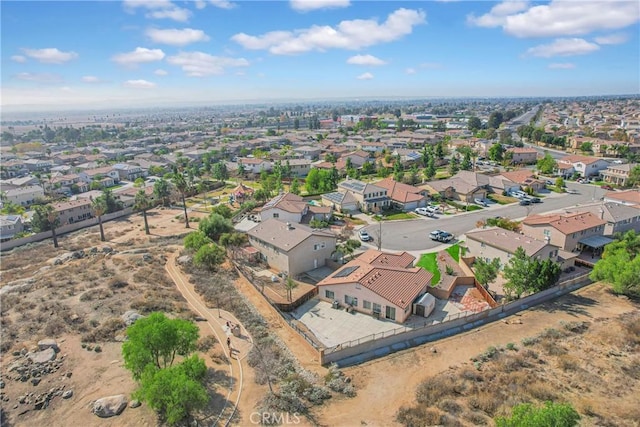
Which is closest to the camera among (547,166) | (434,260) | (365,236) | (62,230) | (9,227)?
(434,260)

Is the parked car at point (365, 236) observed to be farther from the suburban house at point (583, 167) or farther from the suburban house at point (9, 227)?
the suburban house at point (583, 167)

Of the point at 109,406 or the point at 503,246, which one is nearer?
the point at 109,406

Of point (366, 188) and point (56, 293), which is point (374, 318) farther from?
point (366, 188)

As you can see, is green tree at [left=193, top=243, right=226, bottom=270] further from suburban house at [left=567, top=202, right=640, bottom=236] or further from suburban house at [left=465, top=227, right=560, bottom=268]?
suburban house at [left=567, top=202, right=640, bottom=236]

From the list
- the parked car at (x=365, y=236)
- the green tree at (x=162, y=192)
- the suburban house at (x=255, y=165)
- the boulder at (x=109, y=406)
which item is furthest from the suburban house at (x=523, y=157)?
the boulder at (x=109, y=406)

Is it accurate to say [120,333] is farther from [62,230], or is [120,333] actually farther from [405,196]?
[405,196]

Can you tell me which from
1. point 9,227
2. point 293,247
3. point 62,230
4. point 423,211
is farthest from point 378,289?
point 9,227

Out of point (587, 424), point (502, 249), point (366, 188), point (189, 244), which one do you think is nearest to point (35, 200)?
point (189, 244)

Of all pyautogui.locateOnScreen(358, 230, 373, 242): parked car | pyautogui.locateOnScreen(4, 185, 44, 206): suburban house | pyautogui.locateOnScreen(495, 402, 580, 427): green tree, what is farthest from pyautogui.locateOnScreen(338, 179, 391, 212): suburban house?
pyautogui.locateOnScreen(4, 185, 44, 206): suburban house
